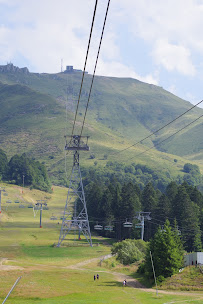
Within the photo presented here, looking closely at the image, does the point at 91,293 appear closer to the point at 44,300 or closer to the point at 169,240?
the point at 44,300

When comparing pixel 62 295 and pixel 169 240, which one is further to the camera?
pixel 169 240

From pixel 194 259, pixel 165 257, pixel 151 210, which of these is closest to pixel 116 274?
pixel 165 257

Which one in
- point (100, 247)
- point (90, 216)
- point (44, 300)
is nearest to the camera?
point (44, 300)

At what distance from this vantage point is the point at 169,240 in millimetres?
81000

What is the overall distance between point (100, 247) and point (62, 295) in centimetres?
5490

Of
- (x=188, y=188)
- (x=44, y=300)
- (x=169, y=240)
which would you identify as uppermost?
(x=188, y=188)

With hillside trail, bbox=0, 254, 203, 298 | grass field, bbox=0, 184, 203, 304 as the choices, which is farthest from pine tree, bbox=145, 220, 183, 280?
grass field, bbox=0, 184, 203, 304

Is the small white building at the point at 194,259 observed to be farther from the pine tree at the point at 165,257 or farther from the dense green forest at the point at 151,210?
the dense green forest at the point at 151,210

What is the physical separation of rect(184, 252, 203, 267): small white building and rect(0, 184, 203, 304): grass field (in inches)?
451

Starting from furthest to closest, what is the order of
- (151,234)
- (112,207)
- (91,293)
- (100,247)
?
(112,207) → (151,234) → (100,247) → (91,293)

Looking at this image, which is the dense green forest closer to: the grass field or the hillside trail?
the grass field

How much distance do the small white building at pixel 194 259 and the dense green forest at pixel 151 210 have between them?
2221 centimetres

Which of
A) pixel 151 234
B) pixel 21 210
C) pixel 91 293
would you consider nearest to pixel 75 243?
pixel 151 234

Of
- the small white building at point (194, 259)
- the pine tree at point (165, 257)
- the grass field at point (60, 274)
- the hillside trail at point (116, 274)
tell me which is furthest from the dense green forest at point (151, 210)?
the pine tree at point (165, 257)
